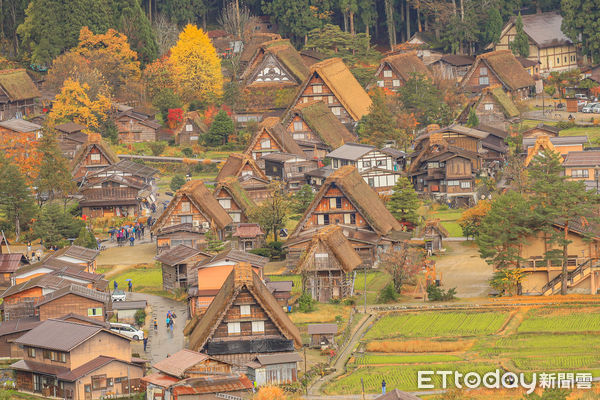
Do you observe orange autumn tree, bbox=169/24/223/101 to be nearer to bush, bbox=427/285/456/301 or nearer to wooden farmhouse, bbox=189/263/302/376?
bush, bbox=427/285/456/301

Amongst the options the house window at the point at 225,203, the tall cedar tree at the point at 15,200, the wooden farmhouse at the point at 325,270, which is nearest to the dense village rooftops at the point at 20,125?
the tall cedar tree at the point at 15,200

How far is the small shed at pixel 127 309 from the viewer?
201 feet

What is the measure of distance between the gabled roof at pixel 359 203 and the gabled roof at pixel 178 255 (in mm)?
6330

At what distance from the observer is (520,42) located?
10612 centimetres

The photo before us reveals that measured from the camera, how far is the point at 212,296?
60.6 metres

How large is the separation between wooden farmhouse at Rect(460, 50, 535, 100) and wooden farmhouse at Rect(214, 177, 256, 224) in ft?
97.9

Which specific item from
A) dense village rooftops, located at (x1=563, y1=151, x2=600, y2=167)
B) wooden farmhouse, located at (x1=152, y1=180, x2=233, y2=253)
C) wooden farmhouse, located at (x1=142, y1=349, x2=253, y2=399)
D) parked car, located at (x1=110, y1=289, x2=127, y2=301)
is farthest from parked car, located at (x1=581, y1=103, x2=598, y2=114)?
wooden farmhouse, located at (x1=142, y1=349, x2=253, y2=399)

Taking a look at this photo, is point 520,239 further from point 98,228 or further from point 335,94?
point 335,94

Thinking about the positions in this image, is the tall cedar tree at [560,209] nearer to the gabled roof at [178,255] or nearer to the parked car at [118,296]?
the gabled roof at [178,255]

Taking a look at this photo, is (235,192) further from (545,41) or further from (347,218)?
(545,41)

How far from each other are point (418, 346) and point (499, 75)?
47.9 metres

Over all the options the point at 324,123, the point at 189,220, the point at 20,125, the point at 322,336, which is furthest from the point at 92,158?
the point at 322,336

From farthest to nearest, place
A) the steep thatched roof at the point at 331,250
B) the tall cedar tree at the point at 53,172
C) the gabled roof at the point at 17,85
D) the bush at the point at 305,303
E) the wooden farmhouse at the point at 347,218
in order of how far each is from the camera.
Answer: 1. the gabled roof at the point at 17,85
2. the tall cedar tree at the point at 53,172
3. the wooden farmhouse at the point at 347,218
4. the steep thatched roof at the point at 331,250
5. the bush at the point at 305,303

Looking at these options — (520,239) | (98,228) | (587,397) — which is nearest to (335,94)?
(98,228)
